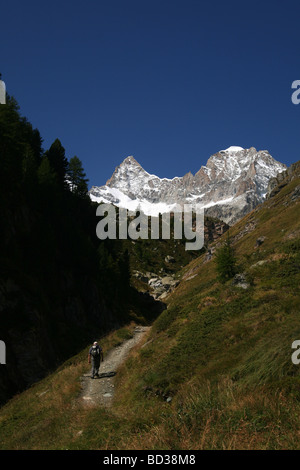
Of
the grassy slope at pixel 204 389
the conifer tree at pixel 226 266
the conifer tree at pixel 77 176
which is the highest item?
the conifer tree at pixel 77 176

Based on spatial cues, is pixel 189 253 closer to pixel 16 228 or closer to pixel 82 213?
pixel 82 213

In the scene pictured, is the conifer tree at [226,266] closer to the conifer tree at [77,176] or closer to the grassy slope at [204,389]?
the grassy slope at [204,389]

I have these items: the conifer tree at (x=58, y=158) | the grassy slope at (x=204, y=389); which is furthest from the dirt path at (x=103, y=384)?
the conifer tree at (x=58, y=158)

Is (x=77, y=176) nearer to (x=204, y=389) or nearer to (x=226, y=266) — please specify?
(x=226, y=266)

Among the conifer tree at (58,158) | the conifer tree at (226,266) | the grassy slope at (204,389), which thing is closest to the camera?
the grassy slope at (204,389)

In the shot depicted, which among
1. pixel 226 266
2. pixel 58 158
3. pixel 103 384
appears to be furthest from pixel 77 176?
pixel 103 384

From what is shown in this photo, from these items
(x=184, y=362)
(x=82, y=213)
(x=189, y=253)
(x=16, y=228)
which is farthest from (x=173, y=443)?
(x=189, y=253)

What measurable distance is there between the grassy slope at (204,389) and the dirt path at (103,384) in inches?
22.7

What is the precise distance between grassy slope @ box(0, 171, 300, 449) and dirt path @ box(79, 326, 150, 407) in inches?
22.7

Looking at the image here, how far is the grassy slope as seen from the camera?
7.05m

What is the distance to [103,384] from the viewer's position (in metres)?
17.2

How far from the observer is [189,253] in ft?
621

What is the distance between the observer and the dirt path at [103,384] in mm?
14664

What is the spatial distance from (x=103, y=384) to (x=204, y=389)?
888 centimetres
